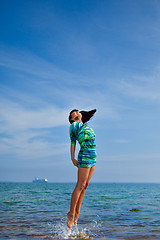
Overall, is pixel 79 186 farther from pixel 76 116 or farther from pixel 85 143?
pixel 76 116

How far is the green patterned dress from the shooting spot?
18.4 feet

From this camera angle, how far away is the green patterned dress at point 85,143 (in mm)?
5613

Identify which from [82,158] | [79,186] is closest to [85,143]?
[82,158]

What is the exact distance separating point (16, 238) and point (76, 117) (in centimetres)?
314

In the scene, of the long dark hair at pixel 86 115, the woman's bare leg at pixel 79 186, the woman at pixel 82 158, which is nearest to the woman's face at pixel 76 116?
the long dark hair at pixel 86 115

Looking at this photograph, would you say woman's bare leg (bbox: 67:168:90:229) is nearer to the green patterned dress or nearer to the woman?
the woman

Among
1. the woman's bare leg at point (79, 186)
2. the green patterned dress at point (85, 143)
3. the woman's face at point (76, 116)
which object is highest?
the woman's face at point (76, 116)

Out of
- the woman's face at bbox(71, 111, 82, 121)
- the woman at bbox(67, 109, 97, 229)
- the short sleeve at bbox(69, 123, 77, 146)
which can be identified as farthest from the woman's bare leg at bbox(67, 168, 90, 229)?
the woman's face at bbox(71, 111, 82, 121)

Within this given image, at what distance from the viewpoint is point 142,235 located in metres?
6.23

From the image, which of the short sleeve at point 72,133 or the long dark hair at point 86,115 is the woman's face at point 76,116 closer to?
the long dark hair at point 86,115

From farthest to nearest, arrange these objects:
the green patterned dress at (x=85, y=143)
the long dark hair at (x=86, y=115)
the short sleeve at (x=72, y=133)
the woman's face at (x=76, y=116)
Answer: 1. the long dark hair at (x=86, y=115)
2. the woman's face at (x=76, y=116)
3. the short sleeve at (x=72, y=133)
4. the green patterned dress at (x=85, y=143)

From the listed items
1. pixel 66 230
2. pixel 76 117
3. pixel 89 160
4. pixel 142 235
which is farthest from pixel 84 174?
pixel 142 235

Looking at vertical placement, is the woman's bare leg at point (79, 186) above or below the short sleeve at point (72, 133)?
below

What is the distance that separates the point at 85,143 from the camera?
5.71 meters
